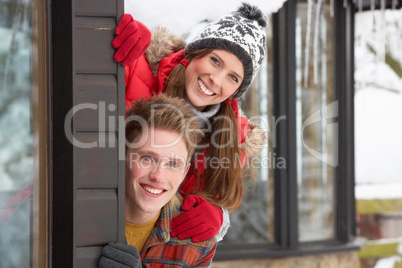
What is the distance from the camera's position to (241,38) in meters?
1.86

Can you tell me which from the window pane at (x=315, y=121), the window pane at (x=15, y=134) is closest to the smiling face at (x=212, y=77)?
the window pane at (x=15, y=134)

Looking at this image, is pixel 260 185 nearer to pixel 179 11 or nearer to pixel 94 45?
pixel 179 11

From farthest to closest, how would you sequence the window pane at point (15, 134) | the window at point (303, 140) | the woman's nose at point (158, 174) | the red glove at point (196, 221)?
the window at point (303, 140), the red glove at point (196, 221), the woman's nose at point (158, 174), the window pane at point (15, 134)

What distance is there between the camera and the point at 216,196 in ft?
6.11

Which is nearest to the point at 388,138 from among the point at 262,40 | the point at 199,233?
the point at 262,40

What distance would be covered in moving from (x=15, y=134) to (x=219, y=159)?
0.90 meters

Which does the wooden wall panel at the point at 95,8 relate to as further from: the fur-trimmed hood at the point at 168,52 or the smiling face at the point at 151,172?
the fur-trimmed hood at the point at 168,52

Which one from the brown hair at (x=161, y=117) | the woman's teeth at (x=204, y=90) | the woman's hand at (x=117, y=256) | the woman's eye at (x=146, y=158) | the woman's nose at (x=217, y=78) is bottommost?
the woman's hand at (x=117, y=256)

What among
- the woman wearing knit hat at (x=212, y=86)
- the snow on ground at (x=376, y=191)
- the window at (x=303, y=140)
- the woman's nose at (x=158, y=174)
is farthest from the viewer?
the snow on ground at (x=376, y=191)

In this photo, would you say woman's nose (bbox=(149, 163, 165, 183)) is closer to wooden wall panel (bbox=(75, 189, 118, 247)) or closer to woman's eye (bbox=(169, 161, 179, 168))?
woman's eye (bbox=(169, 161, 179, 168))

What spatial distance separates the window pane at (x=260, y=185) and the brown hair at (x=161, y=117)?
2.20 metres

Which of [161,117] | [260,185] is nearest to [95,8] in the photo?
[161,117]

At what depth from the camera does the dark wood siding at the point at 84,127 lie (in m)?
1.33

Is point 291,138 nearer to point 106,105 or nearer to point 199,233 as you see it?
point 199,233
